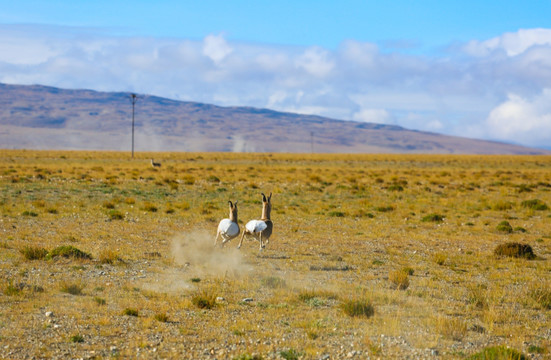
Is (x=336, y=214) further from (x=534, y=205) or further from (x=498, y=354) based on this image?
(x=498, y=354)

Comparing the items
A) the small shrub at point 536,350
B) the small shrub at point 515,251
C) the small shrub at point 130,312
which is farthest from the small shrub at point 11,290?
the small shrub at point 515,251

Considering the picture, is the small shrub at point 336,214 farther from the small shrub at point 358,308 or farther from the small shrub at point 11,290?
the small shrub at point 11,290

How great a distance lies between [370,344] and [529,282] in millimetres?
6553

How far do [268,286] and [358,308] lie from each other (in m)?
2.62

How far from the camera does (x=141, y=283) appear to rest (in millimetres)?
11812

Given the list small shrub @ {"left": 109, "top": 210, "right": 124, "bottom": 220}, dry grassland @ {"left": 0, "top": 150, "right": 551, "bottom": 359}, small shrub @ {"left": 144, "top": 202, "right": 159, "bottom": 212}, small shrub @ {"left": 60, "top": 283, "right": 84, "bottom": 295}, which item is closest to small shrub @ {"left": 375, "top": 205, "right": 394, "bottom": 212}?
dry grassland @ {"left": 0, "top": 150, "right": 551, "bottom": 359}

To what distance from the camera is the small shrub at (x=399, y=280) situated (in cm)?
1206

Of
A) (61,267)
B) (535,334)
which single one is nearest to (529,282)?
(535,334)

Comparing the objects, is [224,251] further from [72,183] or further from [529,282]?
[72,183]

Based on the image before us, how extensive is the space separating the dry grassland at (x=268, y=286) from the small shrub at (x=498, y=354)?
5 centimetres

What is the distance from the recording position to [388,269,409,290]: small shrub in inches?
475

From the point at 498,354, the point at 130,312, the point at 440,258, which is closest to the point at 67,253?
the point at 130,312

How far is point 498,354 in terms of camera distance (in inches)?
297

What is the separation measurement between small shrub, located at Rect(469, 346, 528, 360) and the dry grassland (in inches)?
2.1
